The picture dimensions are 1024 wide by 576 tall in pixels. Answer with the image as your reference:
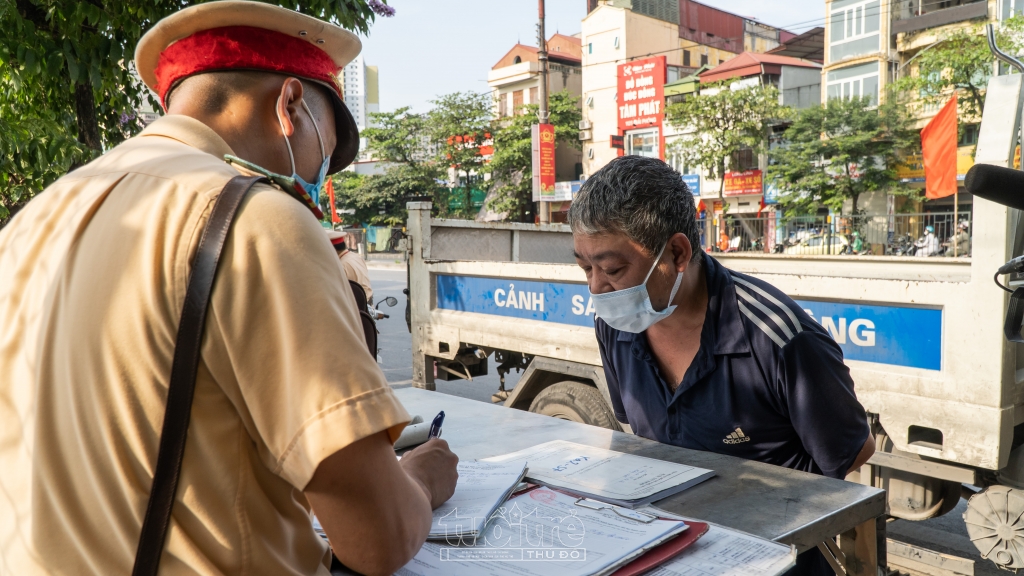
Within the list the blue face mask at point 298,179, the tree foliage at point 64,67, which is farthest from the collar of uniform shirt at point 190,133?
the tree foliage at point 64,67

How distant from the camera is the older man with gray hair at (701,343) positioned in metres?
1.88

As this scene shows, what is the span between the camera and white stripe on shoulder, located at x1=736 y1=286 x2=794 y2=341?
6.25 feet

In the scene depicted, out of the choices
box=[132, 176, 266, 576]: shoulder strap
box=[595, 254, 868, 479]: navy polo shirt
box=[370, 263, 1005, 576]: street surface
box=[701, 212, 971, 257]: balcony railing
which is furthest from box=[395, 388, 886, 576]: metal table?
box=[701, 212, 971, 257]: balcony railing

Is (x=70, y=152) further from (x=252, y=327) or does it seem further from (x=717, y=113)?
(x=717, y=113)

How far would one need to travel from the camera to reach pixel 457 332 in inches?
204

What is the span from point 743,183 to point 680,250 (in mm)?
30040

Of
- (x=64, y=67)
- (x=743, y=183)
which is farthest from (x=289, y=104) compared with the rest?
(x=743, y=183)

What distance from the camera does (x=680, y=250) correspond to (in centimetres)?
210

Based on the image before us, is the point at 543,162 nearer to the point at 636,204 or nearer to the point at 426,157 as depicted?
the point at 426,157

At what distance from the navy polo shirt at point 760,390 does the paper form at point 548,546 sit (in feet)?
2.31

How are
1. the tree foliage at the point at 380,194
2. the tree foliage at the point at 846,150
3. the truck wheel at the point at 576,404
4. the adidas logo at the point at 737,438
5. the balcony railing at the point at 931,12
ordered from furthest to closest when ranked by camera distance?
the tree foliage at the point at 380,194
the balcony railing at the point at 931,12
the tree foliage at the point at 846,150
the truck wheel at the point at 576,404
the adidas logo at the point at 737,438

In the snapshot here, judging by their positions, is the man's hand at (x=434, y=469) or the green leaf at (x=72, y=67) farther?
the green leaf at (x=72, y=67)

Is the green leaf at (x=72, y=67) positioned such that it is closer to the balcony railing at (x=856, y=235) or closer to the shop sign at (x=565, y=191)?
the balcony railing at (x=856, y=235)

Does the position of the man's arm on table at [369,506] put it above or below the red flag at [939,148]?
below
